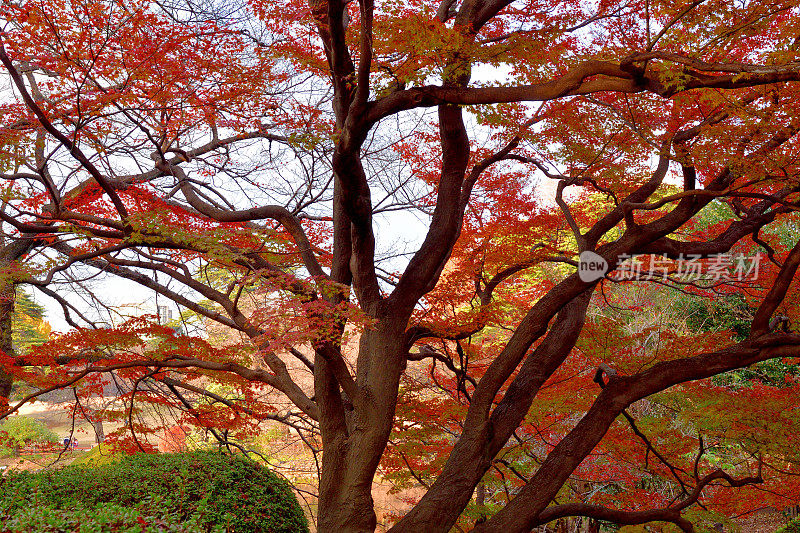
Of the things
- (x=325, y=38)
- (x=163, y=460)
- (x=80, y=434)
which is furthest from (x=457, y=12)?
(x=80, y=434)

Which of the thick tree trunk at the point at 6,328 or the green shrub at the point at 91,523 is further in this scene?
the thick tree trunk at the point at 6,328

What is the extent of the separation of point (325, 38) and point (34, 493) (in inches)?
238

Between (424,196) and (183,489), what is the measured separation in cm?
440

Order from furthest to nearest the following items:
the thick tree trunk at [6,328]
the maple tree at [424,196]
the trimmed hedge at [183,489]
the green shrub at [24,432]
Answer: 1. the green shrub at [24,432]
2. the thick tree trunk at [6,328]
3. the trimmed hedge at [183,489]
4. the maple tree at [424,196]

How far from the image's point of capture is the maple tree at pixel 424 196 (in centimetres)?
455

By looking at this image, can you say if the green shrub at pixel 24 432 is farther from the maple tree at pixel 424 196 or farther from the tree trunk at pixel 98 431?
the maple tree at pixel 424 196

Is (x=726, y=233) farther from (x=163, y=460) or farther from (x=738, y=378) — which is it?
(x=738, y=378)

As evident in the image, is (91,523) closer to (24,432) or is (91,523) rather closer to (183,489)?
(183,489)

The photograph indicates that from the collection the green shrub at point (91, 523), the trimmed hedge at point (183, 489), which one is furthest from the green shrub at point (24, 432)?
the green shrub at point (91, 523)

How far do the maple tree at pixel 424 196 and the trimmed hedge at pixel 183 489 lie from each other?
2.27 feet

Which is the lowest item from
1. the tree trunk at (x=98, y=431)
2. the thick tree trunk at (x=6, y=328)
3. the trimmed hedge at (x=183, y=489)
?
the trimmed hedge at (x=183, y=489)

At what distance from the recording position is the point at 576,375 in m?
8.83

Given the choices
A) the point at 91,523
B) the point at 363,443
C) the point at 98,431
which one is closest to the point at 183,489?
the point at 91,523

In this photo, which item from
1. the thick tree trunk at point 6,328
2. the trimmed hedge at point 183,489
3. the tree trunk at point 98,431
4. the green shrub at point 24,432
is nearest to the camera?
the trimmed hedge at point 183,489
